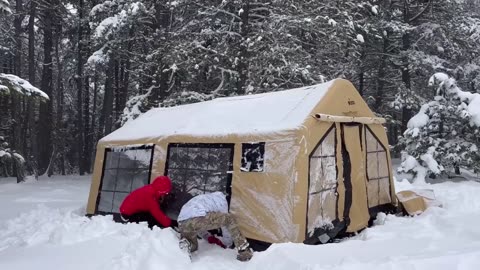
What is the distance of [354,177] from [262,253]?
7.98 feet

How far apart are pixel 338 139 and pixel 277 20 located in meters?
5.70

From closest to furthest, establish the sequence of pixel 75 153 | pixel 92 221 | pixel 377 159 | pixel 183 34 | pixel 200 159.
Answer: pixel 92 221 < pixel 200 159 < pixel 377 159 < pixel 183 34 < pixel 75 153

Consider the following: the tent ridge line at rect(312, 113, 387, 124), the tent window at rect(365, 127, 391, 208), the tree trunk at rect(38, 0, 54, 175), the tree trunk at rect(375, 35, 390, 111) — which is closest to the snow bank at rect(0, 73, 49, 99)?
the tent ridge line at rect(312, 113, 387, 124)

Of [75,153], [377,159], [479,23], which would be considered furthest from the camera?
[75,153]

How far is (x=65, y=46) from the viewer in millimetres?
23281

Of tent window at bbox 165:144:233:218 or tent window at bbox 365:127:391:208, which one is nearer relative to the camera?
tent window at bbox 165:144:233:218

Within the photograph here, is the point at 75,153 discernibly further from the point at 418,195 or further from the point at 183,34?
the point at 418,195

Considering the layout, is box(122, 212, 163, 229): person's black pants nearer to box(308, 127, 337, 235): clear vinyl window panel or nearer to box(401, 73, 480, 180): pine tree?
box(308, 127, 337, 235): clear vinyl window panel

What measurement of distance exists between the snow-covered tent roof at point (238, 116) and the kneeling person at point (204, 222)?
4.25 feet

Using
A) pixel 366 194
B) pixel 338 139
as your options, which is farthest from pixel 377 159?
pixel 338 139

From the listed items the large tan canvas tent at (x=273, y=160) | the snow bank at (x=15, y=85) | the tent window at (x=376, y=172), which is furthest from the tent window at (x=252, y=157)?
the snow bank at (x=15, y=85)

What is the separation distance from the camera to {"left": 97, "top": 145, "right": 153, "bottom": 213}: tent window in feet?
25.4

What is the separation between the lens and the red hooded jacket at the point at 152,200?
6.38 metres

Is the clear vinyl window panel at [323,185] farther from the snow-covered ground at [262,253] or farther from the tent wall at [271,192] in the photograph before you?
the snow-covered ground at [262,253]
